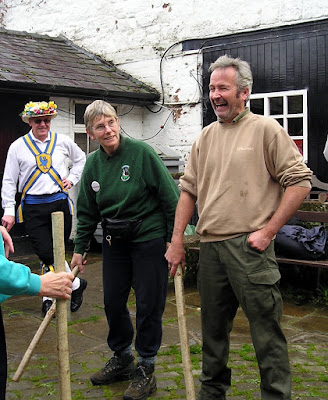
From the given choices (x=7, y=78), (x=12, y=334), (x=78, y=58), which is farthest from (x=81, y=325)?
(x=78, y=58)

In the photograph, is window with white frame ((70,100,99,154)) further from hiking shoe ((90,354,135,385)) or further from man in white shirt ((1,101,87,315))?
hiking shoe ((90,354,135,385))

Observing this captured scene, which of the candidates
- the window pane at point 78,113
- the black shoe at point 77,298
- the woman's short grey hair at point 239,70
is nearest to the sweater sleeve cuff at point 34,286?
the woman's short grey hair at point 239,70

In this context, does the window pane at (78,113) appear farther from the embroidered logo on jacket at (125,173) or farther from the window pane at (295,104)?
the embroidered logo on jacket at (125,173)

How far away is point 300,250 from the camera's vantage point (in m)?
6.14

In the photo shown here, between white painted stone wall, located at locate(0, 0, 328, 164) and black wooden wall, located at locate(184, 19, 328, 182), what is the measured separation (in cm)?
18

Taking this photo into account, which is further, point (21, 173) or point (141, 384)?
point (21, 173)

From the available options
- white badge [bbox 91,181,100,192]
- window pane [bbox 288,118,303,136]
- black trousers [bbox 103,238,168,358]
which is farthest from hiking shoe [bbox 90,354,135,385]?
window pane [bbox 288,118,303,136]

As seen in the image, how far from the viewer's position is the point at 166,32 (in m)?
9.90

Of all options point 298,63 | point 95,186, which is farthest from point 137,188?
point 298,63

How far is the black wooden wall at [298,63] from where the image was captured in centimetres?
807

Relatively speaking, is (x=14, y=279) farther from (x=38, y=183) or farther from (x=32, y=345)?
(x=38, y=183)

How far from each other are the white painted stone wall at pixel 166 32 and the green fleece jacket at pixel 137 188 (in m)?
5.43

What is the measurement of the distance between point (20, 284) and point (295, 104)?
6.74 meters

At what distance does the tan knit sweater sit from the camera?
10.2 ft
